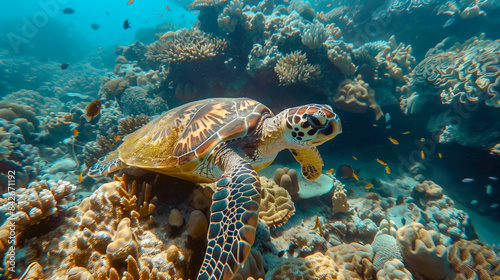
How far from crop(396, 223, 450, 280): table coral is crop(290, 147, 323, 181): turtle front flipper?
147 centimetres

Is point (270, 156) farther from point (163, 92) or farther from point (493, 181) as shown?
point (493, 181)

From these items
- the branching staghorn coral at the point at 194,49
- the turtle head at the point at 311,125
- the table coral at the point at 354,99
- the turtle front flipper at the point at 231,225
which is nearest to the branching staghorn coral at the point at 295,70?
the table coral at the point at 354,99

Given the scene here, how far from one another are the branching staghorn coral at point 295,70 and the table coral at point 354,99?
1003 mm

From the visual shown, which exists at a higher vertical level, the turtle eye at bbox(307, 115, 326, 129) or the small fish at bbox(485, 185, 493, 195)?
the turtle eye at bbox(307, 115, 326, 129)

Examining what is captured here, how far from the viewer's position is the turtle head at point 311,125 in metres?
2.35

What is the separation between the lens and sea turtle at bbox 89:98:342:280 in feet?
5.69

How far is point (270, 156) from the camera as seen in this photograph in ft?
10.7

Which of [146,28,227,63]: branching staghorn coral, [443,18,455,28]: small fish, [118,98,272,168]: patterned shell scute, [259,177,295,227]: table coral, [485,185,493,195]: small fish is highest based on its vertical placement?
[443,18,455,28]: small fish

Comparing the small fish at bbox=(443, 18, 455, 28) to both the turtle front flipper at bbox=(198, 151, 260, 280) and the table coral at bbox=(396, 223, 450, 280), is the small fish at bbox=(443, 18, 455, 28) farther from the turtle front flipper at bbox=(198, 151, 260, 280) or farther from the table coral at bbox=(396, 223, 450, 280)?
the turtle front flipper at bbox=(198, 151, 260, 280)

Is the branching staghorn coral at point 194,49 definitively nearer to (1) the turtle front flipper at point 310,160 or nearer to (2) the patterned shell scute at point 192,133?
(2) the patterned shell scute at point 192,133

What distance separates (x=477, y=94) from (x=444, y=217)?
3.79 meters

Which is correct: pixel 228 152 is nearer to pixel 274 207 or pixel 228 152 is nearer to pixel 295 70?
pixel 274 207

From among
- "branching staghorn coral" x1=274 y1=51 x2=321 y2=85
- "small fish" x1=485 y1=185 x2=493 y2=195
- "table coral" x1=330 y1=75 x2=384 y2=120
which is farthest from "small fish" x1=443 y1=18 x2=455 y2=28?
"branching staghorn coral" x1=274 y1=51 x2=321 y2=85

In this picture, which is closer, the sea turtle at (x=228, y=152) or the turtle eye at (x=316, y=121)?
the sea turtle at (x=228, y=152)
